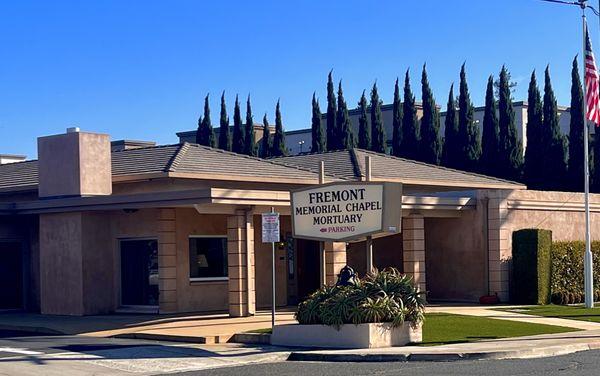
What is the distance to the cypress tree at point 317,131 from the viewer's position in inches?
2271

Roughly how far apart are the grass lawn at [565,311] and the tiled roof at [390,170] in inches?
262

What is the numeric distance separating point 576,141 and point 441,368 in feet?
115

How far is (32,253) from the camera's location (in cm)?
2978

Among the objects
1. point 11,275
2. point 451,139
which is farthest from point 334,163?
point 451,139

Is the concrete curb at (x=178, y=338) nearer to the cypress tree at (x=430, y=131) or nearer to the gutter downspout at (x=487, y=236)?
the gutter downspout at (x=487, y=236)

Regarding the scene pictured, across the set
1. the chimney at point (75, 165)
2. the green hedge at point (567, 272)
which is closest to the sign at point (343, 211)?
the chimney at point (75, 165)

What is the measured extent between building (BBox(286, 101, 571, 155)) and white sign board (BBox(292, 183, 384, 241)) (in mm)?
36968

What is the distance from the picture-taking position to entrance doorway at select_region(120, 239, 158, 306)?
88.5ft

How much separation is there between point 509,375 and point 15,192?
67.3 ft

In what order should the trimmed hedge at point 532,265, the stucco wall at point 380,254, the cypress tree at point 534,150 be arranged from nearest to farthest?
1. the trimmed hedge at point 532,265
2. the stucco wall at point 380,254
3. the cypress tree at point 534,150

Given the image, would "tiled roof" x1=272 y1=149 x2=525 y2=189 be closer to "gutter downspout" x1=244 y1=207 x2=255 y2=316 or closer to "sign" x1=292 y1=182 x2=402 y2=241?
"gutter downspout" x1=244 y1=207 x2=255 y2=316

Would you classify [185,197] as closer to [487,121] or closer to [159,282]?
A: [159,282]

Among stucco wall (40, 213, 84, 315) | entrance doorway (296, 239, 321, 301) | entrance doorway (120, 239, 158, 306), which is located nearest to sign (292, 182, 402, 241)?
entrance doorway (120, 239, 158, 306)

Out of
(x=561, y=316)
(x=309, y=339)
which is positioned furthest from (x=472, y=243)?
(x=309, y=339)
